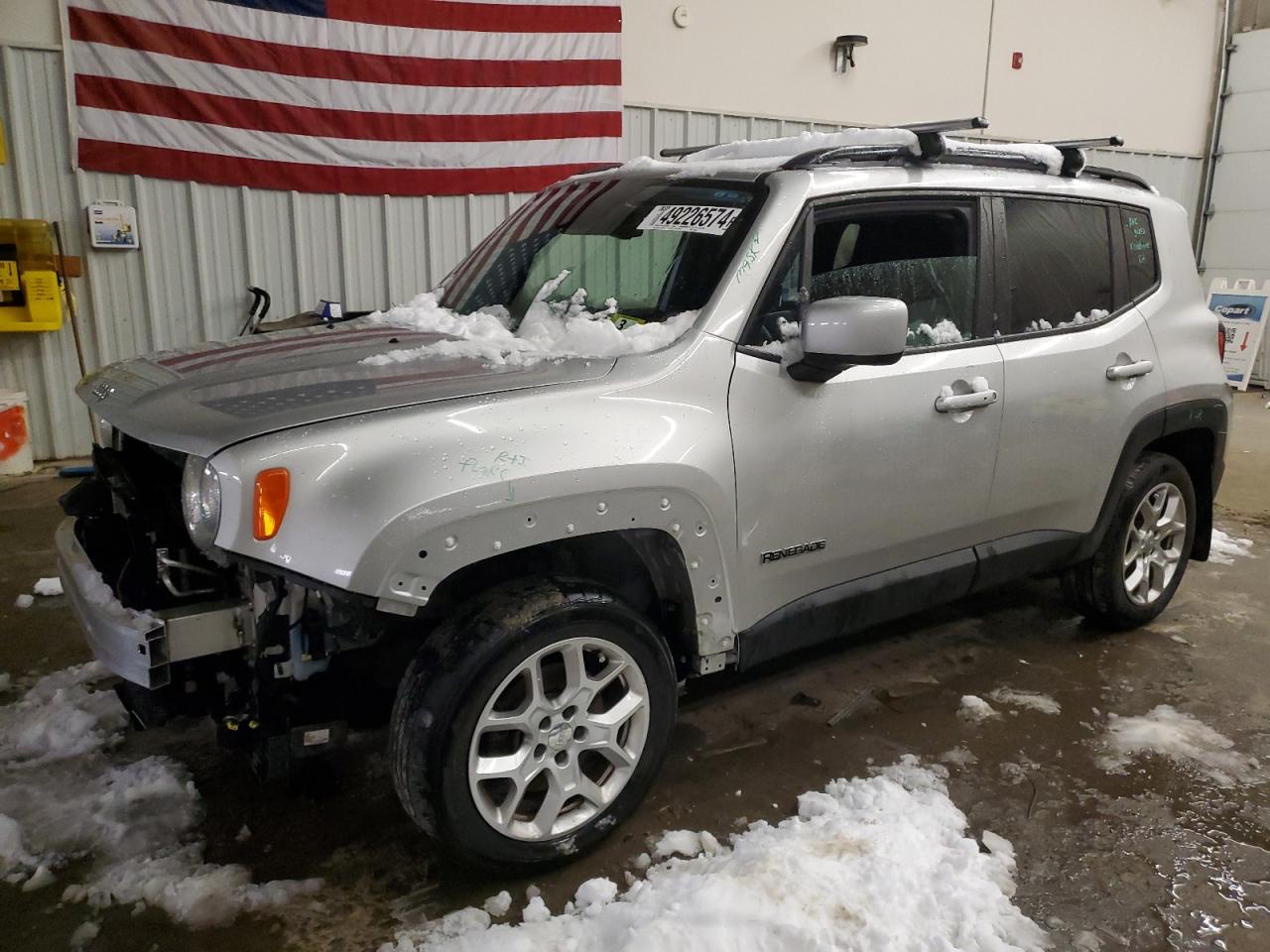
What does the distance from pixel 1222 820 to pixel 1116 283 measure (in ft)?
6.31

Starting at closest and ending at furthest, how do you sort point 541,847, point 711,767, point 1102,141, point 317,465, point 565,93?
point 317,465, point 541,847, point 711,767, point 1102,141, point 565,93

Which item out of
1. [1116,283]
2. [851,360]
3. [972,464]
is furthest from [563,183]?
[1116,283]

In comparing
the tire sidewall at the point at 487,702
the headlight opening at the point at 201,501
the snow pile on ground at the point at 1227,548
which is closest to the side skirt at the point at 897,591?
the tire sidewall at the point at 487,702

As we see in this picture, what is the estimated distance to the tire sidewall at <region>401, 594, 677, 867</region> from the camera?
6.97 feet

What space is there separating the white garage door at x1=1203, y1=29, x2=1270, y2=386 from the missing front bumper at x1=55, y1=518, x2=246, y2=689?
12.2 meters

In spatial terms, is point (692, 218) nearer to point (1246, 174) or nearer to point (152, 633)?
point (152, 633)

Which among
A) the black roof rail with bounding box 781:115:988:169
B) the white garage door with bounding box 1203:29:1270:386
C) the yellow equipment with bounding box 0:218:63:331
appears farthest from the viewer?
the white garage door with bounding box 1203:29:1270:386

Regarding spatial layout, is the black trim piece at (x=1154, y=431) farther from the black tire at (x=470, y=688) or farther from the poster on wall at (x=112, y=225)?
the poster on wall at (x=112, y=225)

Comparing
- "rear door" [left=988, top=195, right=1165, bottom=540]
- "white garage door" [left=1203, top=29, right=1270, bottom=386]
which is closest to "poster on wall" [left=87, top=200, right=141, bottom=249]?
"rear door" [left=988, top=195, right=1165, bottom=540]

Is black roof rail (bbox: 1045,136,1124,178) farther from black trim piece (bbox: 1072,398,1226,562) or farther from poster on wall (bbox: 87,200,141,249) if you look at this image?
poster on wall (bbox: 87,200,141,249)

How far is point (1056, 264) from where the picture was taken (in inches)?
133

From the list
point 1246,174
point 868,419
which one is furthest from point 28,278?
point 1246,174

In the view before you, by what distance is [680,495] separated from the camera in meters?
2.38

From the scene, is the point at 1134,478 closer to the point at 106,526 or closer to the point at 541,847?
the point at 541,847
